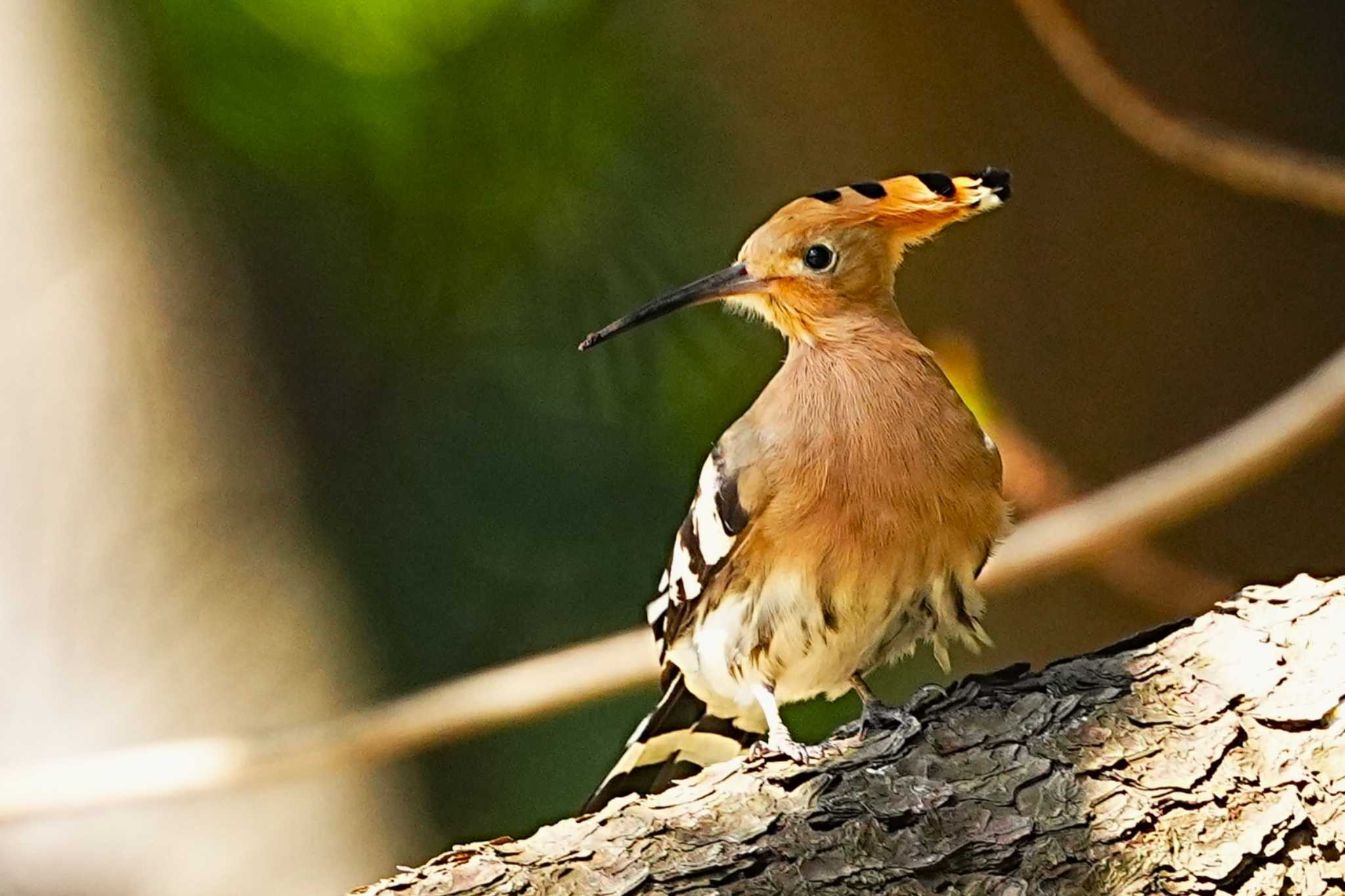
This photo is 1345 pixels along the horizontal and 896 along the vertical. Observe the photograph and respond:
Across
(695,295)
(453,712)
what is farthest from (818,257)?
(453,712)

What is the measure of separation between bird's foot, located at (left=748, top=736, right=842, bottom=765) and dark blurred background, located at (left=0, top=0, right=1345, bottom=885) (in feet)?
2.80

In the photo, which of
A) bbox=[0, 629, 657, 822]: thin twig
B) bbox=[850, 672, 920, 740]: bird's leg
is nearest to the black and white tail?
bbox=[0, 629, 657, 822]: thin twig

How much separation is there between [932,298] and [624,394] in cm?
58

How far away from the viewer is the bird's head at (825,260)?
165cm

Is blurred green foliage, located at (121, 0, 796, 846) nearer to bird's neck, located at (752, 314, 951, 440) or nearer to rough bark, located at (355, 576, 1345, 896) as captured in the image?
bird's neck, located at (752, 314, 951, 440)

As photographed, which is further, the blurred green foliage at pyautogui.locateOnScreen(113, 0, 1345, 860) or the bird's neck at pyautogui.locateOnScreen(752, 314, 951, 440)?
the blurred green foliage at pyautogui.locateOnScreen(113, 0, 1345, 860)

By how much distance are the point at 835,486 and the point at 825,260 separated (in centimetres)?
28

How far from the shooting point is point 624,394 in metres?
2.46

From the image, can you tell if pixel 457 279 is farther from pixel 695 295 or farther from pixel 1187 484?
pixel 1187 484

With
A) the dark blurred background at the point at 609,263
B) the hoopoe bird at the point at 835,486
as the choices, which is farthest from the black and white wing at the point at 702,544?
the dark blurred background at the point at 609,263

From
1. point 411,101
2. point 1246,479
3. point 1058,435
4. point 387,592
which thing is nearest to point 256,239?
point 411,101

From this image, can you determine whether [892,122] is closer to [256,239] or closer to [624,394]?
[624,394]

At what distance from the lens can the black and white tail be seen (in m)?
1.81

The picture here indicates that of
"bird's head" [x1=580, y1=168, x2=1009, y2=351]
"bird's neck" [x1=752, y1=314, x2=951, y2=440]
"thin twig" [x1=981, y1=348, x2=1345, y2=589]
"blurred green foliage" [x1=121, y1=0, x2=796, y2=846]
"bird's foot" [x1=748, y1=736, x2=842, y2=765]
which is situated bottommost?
"bird's foot" [x1=748, y1=736, x2=842, y2=765]
